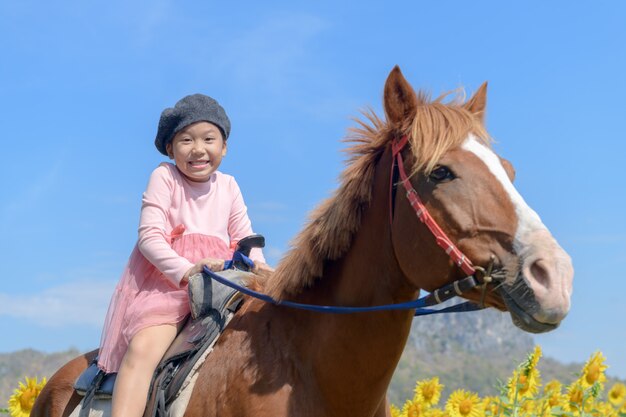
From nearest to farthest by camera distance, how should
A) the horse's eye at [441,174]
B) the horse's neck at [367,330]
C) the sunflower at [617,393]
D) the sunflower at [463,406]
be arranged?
the horse's eye at [441,174], the horse's neck at [367,330], the sunflower at [463,406], the sunflower at [617,393]

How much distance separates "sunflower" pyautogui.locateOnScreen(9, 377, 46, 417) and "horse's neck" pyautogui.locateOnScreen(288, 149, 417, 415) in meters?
4.00

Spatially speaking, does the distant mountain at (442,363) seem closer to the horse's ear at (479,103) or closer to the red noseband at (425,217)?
the horse's ear at (479,103)

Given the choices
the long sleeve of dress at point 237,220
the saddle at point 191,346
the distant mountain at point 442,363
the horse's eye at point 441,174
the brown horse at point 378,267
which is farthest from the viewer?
the distant mountain at point 442,363


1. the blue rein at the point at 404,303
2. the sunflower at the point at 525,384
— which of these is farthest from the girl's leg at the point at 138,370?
the sunflower at the point at 525,384

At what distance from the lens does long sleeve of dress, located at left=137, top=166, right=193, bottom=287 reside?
15.3ft

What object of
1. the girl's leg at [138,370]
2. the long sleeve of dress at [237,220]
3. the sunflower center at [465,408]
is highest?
the long sleeve of dress at [237,220]

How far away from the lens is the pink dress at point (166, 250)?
15.4 feet

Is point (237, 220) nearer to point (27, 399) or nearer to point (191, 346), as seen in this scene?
point (191, 346)

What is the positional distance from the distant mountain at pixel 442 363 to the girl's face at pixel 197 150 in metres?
3.04

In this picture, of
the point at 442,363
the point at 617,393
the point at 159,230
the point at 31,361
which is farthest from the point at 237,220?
the point at 442,363

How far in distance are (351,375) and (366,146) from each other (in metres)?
1.22

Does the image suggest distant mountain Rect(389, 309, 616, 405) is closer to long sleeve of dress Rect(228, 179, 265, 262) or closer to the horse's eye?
long sleeve of dress Rect(228, 179, 265, 262)

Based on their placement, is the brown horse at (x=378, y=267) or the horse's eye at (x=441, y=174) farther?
the horse's eye at (x=441, y=174)

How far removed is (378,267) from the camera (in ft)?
13.9
